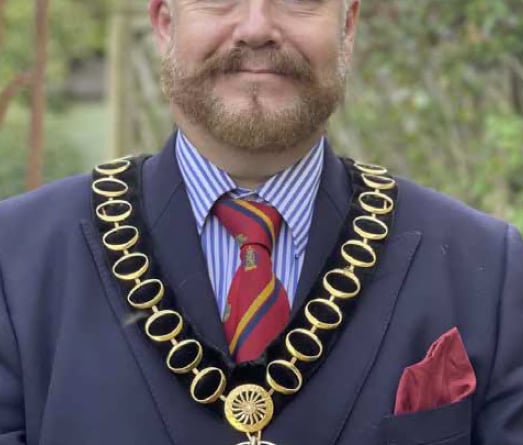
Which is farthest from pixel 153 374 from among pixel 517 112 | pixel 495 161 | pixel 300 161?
pixel 517 112

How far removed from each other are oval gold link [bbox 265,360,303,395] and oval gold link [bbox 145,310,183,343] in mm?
194

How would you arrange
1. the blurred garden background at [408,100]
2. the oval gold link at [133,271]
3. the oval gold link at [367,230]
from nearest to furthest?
the oval gold link at [133,271], the oval gold link at [367,230], the blurred garden background at [408,100]

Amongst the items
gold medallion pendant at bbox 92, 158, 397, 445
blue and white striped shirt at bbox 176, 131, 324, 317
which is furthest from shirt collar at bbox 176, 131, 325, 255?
gold medallion pendant at bbox 92, 158, 397, 445

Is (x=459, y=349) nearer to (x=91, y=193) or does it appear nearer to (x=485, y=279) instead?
(x=485, y=279)

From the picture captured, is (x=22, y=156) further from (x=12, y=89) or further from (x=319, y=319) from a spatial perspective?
(x=319, y=319)

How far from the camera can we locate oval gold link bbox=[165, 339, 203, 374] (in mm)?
3018

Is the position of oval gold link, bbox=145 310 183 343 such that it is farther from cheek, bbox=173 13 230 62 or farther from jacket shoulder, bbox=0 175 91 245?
cheek, bbox=173 13 230 62

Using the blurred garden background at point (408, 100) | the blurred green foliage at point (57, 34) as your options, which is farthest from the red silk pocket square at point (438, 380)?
the blurred green foliage at point (57, 34)

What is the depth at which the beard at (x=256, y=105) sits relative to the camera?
10.1ft

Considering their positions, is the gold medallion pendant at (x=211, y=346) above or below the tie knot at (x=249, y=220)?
below

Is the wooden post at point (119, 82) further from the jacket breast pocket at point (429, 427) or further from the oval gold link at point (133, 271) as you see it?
the jacket breast pocket at point (429, 427)

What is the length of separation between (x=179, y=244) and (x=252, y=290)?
18 cm

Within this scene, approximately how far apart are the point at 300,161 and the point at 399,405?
22.1 inches

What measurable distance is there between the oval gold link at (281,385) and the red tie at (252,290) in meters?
0.04
